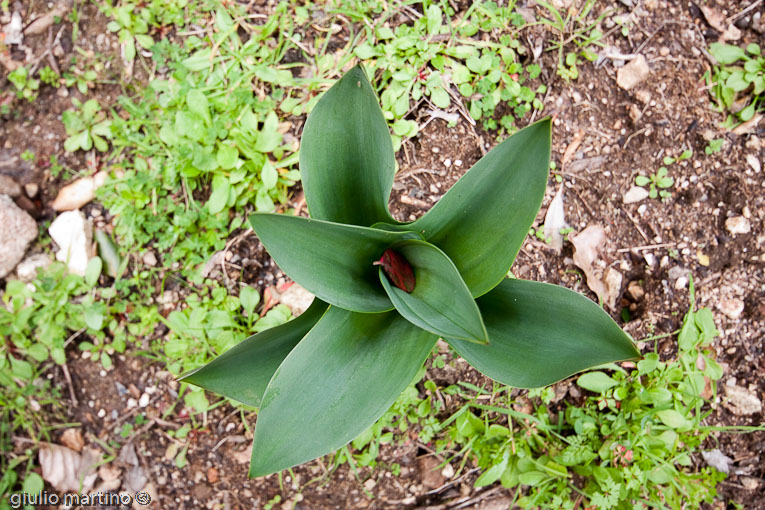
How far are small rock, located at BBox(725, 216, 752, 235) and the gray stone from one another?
9.91ft

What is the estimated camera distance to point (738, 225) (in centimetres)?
213

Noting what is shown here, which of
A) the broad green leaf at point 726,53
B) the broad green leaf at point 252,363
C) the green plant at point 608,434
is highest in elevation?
the broad green leaf at point 726,53

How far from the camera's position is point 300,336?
1.40 meters

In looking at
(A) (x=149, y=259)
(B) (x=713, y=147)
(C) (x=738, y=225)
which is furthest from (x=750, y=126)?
(A) (x=149, y=259)

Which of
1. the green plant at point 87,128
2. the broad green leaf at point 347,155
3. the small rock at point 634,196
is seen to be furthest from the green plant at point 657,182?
the green plant at point 87,128

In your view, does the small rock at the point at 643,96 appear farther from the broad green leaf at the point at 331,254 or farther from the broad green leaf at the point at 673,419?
the broad green leaf at the point at 331,254

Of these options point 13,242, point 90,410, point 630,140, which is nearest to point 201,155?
point 13,242

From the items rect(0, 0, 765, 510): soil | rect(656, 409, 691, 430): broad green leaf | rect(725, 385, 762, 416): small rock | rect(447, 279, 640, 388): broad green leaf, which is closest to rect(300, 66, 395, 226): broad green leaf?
rect(447, 279, 640, 388): broad green leaf

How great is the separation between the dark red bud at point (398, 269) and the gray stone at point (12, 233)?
201 cm

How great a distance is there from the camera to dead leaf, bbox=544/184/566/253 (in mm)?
2107

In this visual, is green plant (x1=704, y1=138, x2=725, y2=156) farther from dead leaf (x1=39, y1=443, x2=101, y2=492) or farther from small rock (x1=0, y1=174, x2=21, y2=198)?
small rock (x1=0, y1=174, x2=21, y2=198)

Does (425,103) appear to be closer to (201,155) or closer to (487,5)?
(487,5)

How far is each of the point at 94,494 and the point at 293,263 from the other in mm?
1848

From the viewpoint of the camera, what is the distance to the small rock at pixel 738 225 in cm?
213
